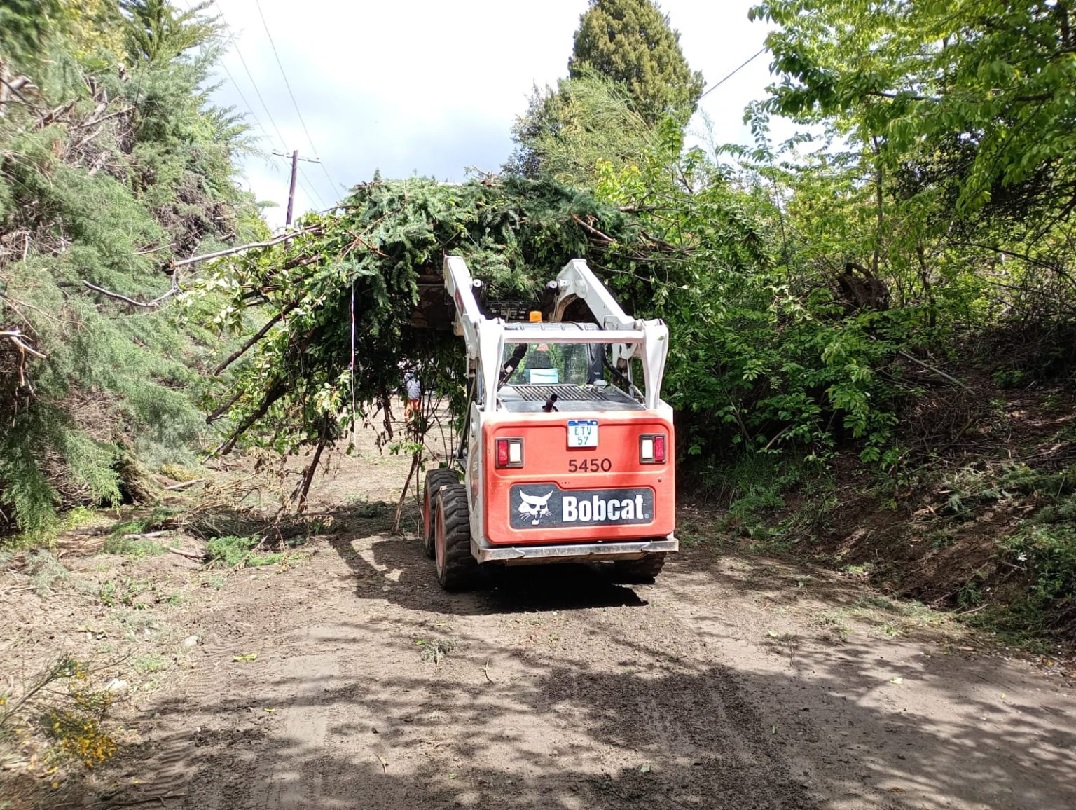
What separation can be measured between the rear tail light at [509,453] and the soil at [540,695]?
127 centimetres

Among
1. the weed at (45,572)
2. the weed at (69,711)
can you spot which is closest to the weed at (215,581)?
the weed at (45,572)

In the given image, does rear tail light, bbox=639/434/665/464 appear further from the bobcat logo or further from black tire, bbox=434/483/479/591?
black tire, bbox=434/483/479/591

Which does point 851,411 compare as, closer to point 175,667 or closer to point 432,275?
point 432,275

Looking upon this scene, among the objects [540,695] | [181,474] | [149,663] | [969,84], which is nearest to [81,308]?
[149,663]

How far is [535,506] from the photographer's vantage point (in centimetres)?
660

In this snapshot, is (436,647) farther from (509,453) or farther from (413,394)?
(413,394)

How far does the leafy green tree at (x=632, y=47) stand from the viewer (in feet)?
112

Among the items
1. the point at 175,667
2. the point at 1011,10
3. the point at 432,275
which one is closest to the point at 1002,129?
the point at 1011,10

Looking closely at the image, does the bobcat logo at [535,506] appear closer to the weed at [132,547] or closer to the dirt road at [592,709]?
the dirt road at [592,709]

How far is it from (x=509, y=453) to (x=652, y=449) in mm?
1207

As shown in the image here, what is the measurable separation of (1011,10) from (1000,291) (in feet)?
18.2

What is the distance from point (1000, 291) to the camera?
35.8ft

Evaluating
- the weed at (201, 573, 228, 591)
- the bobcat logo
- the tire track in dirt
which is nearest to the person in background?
the weed at (201, 573, 228, 591)

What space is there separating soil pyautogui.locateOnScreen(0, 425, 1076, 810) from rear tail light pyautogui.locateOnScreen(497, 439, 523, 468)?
50.2 inches
